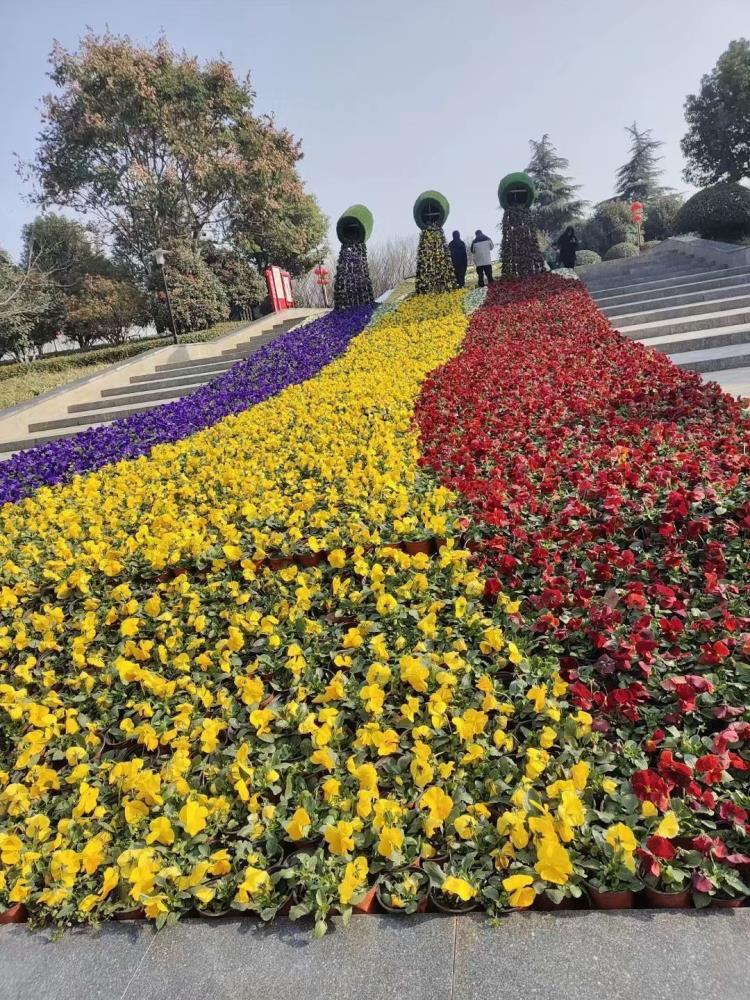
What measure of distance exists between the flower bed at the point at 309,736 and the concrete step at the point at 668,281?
10.4 metres

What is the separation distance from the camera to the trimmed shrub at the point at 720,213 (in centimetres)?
1588

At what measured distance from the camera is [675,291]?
11.2 metres

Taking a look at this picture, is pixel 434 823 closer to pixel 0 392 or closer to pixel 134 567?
pixel 134 567

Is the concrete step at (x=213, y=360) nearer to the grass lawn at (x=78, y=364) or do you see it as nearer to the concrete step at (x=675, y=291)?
the grass lawn at (x=78, y=364)

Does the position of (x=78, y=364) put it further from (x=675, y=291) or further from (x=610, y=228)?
(x=610, y=228)

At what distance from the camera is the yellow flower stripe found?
1.69 metres

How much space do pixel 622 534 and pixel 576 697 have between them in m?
1.08

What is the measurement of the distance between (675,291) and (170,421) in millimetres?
9174

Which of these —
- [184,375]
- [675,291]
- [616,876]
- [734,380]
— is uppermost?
[675,291]

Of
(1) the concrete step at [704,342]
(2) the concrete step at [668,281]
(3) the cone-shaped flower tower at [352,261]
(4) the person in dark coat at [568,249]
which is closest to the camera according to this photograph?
(1) the concrete step at [704,342]

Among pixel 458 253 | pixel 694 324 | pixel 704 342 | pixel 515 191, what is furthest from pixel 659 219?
pixel 704 342

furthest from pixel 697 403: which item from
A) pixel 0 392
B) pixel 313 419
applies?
pixel 0 392

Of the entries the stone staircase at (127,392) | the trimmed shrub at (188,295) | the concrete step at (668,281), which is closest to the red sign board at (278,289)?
the trimmed shrub at (188,295)

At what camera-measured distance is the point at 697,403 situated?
4355 millimetres
